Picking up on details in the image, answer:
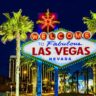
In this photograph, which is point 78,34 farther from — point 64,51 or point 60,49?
point 60,49

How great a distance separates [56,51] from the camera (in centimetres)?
4731

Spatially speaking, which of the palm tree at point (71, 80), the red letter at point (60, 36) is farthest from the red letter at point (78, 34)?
the palm tree at point (71, 80)

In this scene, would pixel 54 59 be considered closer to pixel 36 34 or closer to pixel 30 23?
pixel 36 34

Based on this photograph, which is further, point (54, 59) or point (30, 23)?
point (30, 23)

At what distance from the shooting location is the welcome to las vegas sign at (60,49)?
47031 mm

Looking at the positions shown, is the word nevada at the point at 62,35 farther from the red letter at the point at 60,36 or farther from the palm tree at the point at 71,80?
the palm tree at the point at 71,80

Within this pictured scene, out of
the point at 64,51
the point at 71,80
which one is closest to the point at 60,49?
the point at 64,51

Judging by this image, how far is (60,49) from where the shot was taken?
47312mm

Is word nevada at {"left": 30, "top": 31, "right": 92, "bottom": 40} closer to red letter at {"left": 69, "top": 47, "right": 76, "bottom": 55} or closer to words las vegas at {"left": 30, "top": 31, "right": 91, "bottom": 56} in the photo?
words las vegas at {"left": 30, "top": 31, "right": 91, "bottom": 56}

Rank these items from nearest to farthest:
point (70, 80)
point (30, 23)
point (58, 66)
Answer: point (58, 66), point (30, 23), point (70, 80)

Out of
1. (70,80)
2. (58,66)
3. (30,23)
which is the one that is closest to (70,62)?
(58,66)

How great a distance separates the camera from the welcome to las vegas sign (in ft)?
154

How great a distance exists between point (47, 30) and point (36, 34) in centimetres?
144

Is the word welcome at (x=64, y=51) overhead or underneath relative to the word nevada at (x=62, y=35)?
underneath
